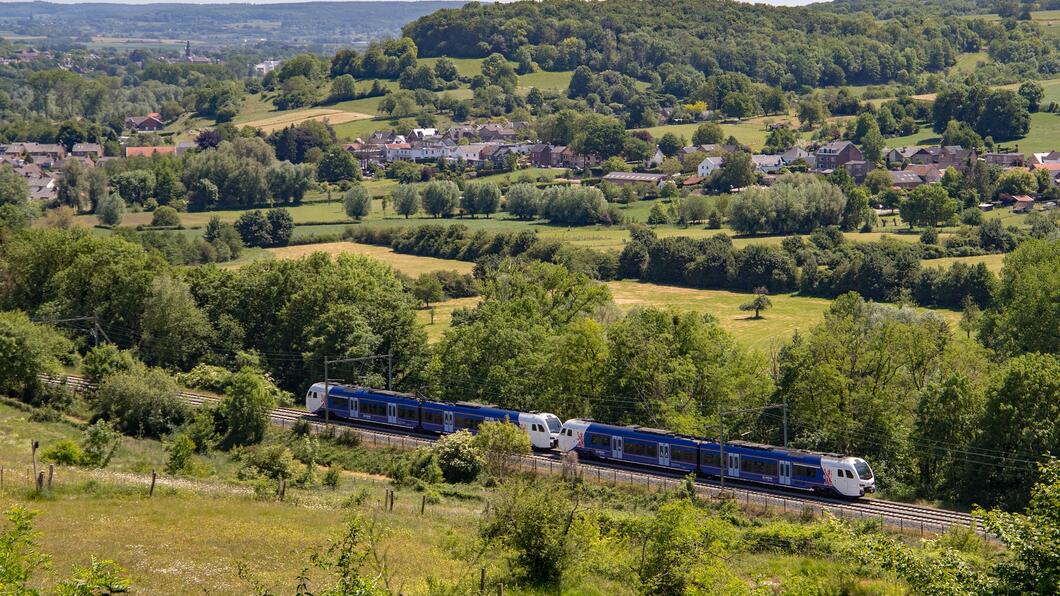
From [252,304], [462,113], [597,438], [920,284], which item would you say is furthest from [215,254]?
[462,113]

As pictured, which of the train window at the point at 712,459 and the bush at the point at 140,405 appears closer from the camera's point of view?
the train window at the point at 712,459

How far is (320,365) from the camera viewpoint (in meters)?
58.9

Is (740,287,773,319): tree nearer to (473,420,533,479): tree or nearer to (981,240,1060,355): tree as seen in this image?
(981,240,1060,355): tree

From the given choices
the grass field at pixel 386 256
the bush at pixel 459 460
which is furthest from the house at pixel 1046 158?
the bush at pixel 459 460

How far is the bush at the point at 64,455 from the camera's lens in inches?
1528

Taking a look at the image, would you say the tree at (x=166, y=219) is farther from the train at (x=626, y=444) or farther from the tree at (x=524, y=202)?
the train at (x=626, y=444)

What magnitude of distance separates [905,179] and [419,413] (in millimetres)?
92065

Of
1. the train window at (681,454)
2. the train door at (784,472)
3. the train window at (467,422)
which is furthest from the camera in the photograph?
the train window at (467,422)

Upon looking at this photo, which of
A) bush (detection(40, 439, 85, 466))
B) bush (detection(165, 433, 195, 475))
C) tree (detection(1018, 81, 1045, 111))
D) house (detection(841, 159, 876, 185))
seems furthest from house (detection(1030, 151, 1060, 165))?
bush (detection(40, 439, 85, 466))

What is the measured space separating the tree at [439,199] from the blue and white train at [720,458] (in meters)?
77.9

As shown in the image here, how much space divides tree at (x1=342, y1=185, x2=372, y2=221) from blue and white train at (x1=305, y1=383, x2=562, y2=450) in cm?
6609

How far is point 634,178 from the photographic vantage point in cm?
13762

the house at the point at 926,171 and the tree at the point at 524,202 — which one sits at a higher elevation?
the house at the point at 926,171

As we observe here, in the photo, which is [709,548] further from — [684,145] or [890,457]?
[684,145]
